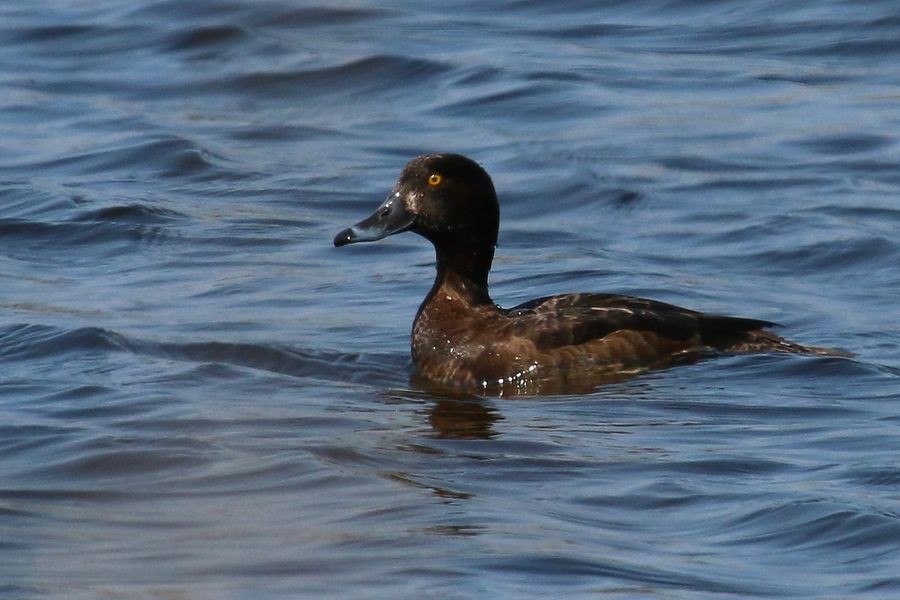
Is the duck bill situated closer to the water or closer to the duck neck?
the duck neck

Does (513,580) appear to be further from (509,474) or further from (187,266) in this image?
(187,266)

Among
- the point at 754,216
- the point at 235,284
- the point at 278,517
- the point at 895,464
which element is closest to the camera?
the point at 278,517

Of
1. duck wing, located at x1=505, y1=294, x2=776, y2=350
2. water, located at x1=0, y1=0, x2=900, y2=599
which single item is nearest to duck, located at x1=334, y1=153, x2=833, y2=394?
duck wing, located at x1=505, y1=294, x2=776, y2=350

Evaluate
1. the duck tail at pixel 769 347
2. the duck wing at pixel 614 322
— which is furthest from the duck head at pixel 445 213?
the duck tail at pixel 769 347

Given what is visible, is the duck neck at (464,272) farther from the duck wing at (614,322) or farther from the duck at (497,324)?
the duck wing at (614,322)

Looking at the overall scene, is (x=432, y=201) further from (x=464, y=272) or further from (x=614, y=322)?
(x=614, y=322)

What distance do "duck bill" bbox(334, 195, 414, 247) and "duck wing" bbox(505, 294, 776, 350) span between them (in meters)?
0.66

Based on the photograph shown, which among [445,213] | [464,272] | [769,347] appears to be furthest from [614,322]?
[445,213]

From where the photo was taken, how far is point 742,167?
13.5 m

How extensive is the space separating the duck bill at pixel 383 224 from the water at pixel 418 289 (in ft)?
1.60

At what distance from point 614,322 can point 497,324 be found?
0.52 meters

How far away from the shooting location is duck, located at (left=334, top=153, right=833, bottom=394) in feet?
29.8

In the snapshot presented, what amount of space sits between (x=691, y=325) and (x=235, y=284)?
258cm

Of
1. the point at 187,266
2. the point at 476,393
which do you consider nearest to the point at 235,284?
the point at 187,266
